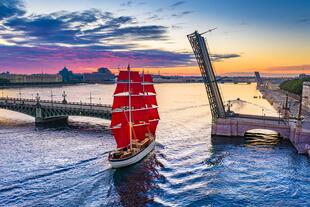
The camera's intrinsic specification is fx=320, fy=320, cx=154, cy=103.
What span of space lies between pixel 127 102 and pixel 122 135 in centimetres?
596

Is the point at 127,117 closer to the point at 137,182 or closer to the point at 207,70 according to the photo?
the point at 137,182

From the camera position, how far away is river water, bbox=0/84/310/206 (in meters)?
29.3

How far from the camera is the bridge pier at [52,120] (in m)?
70.5

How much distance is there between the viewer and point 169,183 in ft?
109

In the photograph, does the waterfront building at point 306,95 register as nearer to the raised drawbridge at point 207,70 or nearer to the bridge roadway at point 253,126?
the bridge roadway at point 253,126

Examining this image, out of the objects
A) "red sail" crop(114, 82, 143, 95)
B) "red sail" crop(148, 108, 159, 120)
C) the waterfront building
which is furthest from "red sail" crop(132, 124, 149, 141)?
the waterfront building

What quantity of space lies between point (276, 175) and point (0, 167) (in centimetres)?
3163

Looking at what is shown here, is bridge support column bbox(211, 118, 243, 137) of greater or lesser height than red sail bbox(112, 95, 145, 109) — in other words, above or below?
below

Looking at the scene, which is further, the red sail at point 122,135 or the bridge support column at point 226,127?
the bridge support column at point 226,127

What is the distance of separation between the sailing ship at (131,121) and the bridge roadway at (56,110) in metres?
17.2

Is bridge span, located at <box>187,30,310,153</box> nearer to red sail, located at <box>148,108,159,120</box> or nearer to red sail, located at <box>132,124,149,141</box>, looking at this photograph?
red sail, located at <box>148,108,159,120</box>

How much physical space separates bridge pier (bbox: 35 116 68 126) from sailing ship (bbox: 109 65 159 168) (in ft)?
90.6

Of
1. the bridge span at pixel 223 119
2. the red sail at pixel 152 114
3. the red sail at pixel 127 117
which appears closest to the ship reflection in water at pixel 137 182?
the red sail at pixel 127 117

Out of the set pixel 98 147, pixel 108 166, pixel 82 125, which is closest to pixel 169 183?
pixel 108 166
